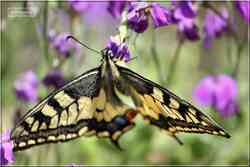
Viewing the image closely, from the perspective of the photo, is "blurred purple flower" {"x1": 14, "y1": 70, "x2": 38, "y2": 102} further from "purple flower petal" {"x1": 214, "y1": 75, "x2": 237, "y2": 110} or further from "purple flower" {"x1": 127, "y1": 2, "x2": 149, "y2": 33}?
"purple flower" {"x1": 127, "y1": 2, "x2": 149, "y2": 33}

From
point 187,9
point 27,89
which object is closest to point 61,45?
point 27,89

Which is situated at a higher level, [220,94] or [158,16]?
[158,16]

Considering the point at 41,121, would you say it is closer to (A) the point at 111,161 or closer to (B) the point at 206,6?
(B) the point at 206,6

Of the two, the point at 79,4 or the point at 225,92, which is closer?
the point at 79,4

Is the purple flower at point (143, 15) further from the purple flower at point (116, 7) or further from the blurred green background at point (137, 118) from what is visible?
the purple flower at point (116, 7)

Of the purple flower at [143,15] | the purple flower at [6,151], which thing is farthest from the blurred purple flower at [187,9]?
the purple flower at [6,151]

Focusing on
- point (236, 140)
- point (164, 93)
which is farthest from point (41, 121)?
→ point (236, 140)

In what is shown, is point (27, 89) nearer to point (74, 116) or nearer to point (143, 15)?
point (143, 15)
